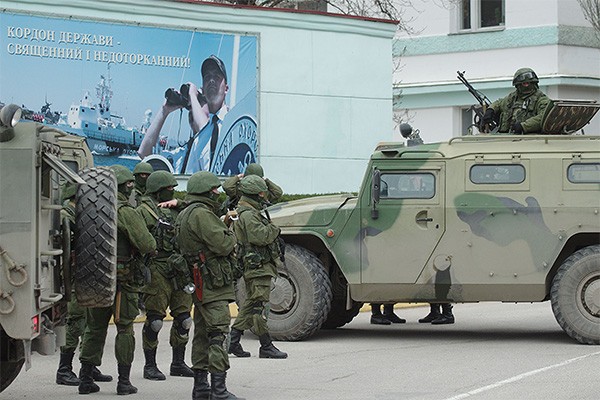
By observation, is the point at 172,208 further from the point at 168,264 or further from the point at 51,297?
the point at 51,297

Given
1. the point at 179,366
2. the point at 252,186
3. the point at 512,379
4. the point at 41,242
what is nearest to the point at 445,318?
the point at 252,186

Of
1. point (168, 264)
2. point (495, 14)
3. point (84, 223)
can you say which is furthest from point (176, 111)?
point (495, 14)

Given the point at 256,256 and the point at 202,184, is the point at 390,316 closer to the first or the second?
the point at 256,256

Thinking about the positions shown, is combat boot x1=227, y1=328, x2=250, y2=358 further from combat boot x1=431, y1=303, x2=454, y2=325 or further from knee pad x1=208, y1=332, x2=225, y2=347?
combat boot x1=431, y1=303, x2=454, y2=325

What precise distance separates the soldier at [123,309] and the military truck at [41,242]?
909 millimetres

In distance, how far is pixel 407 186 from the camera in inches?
539

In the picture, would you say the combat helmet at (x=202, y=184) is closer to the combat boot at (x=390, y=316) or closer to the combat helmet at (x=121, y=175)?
the combat helmet at (x=121, y=175)

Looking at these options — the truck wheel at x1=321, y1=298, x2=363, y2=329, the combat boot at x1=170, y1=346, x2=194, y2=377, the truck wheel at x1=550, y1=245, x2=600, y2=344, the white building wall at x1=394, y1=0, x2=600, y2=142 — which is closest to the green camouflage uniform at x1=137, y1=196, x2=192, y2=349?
the combat boot at x1=170, y1=346, x2=194, y2=377

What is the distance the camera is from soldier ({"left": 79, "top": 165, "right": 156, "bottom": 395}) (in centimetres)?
1033

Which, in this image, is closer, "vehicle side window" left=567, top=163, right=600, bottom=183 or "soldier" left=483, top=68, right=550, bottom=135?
"vehicle side window" left=567, top=163, right=600, bottom=183

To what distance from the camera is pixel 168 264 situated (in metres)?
10.5

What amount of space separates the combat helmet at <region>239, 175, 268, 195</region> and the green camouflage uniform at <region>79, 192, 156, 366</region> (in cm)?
171

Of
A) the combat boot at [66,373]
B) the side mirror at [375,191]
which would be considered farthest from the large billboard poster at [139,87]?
the combat boot at [66,373]

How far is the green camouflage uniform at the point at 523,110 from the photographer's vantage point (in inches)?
564
